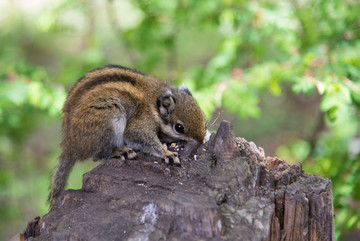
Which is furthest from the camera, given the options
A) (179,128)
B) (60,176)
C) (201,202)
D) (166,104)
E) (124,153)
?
(166,104)

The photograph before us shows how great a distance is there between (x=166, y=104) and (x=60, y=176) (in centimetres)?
112

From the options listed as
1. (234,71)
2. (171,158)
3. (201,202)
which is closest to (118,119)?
(171,158)

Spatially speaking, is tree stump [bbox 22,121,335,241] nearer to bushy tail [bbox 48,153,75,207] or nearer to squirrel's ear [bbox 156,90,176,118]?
bushy tail [bbox 48,153,75,207]

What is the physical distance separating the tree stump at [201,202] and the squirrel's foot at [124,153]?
31 centimetres

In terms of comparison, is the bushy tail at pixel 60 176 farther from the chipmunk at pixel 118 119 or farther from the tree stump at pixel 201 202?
the tree stump at pixel 201 202

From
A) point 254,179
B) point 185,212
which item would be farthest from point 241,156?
point 185,212

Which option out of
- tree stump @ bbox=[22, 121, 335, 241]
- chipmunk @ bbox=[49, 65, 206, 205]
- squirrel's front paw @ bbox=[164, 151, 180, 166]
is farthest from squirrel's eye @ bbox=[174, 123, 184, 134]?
tree stump @ bbox=[22, 121, 335, 241]

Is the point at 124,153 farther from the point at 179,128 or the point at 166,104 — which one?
the point at 166,104

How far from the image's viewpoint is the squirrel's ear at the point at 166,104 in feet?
11.7

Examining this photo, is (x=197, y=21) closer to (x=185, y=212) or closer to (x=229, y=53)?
(x=229, y=53)

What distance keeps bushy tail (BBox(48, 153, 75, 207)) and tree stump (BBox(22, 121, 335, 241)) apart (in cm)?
84

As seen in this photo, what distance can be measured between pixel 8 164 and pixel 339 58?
20.3 feet

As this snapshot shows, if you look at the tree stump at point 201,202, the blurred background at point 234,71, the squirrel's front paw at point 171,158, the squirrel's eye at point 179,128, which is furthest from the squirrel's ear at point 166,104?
the tree stump at point 201,202

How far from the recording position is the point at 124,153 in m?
3.11
